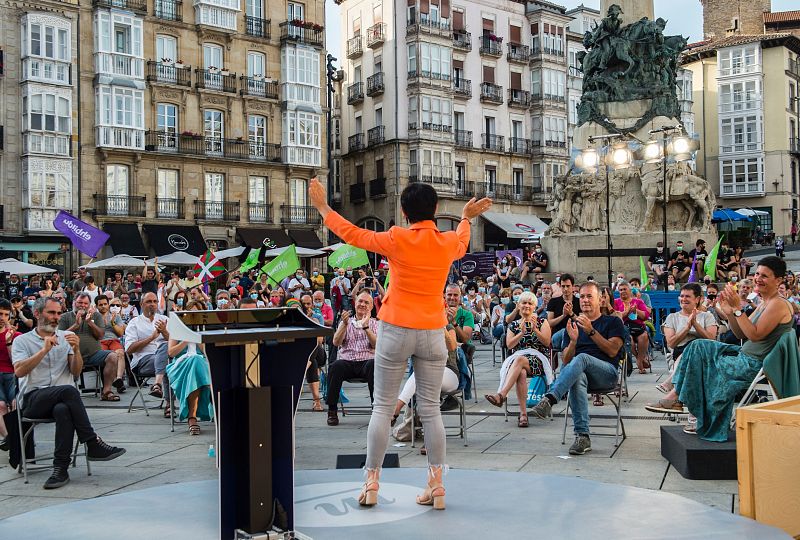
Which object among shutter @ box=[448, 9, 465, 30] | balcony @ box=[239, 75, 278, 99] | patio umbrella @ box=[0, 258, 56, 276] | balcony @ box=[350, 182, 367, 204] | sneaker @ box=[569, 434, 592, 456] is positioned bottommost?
sneaker @ box=[569, 434, 592, 456]

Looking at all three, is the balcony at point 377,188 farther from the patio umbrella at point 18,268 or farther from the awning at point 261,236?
the patio umbrella at point 18,268

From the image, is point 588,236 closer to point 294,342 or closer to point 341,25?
point 294,342

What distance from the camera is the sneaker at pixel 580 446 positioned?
7652 mm

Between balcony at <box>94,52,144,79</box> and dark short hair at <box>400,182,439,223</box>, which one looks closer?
dark short hair at <box>400,182,439,223</box>

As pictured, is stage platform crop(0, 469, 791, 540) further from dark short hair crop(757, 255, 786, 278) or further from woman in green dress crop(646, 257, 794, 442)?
dark short hair crop(757, 255, 786, 278)

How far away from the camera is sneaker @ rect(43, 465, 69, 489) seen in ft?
22.5

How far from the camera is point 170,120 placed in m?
39.9

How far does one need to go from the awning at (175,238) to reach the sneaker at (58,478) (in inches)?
1220

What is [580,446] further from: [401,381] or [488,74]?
[488,74]

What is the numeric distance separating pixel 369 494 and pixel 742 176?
5842cm

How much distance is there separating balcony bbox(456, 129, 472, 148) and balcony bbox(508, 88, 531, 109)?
176 inches

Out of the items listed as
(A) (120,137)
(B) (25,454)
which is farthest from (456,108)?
(B) (25,454)

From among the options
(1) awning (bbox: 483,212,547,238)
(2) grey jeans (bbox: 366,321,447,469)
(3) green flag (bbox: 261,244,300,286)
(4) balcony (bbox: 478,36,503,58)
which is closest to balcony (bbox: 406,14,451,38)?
(4) balcony (bbox: 478,36,503,58)

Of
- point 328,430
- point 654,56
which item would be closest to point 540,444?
point 328,430
